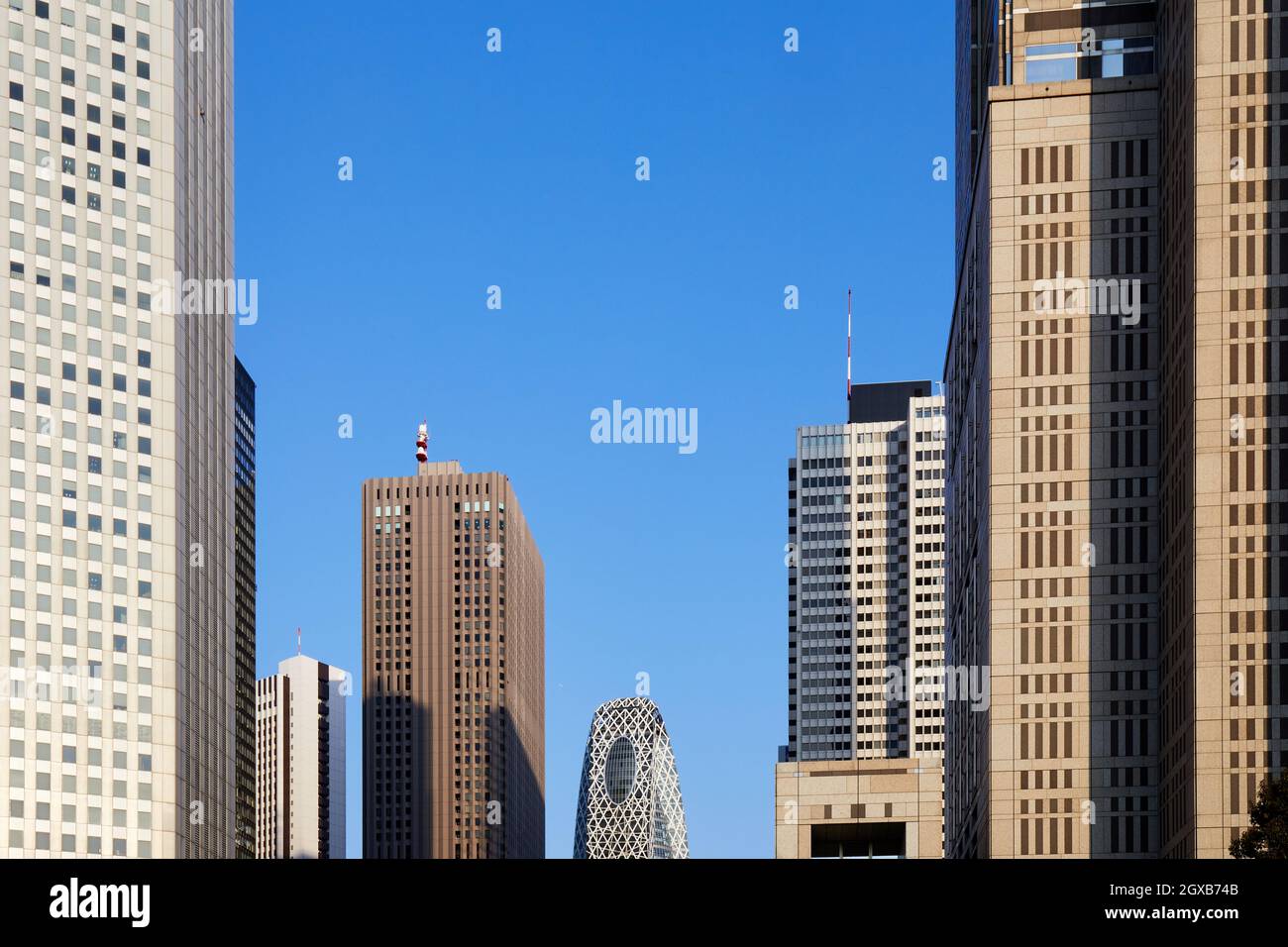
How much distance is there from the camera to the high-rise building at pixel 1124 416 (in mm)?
139375

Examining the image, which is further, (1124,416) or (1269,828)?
(1124,416)

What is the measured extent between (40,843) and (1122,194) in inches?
5338

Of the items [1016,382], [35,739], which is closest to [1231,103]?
[1016,382]

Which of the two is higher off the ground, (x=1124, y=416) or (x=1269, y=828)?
(x=1124, y=416)

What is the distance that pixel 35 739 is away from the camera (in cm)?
19938

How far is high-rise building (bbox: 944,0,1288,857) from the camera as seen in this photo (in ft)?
457

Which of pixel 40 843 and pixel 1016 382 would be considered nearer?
pixel 1016 382

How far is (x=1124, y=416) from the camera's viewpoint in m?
159

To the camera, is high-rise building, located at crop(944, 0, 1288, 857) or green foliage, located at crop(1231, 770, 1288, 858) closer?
green foliage, located at crop(1231, 770, 1288, 858)

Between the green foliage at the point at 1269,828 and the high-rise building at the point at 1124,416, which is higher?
the high-rise building at the point at 1124,416

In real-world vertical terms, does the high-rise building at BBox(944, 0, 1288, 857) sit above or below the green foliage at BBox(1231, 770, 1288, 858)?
above

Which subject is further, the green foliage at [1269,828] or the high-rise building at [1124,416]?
the high-rise building at [1124,416]
